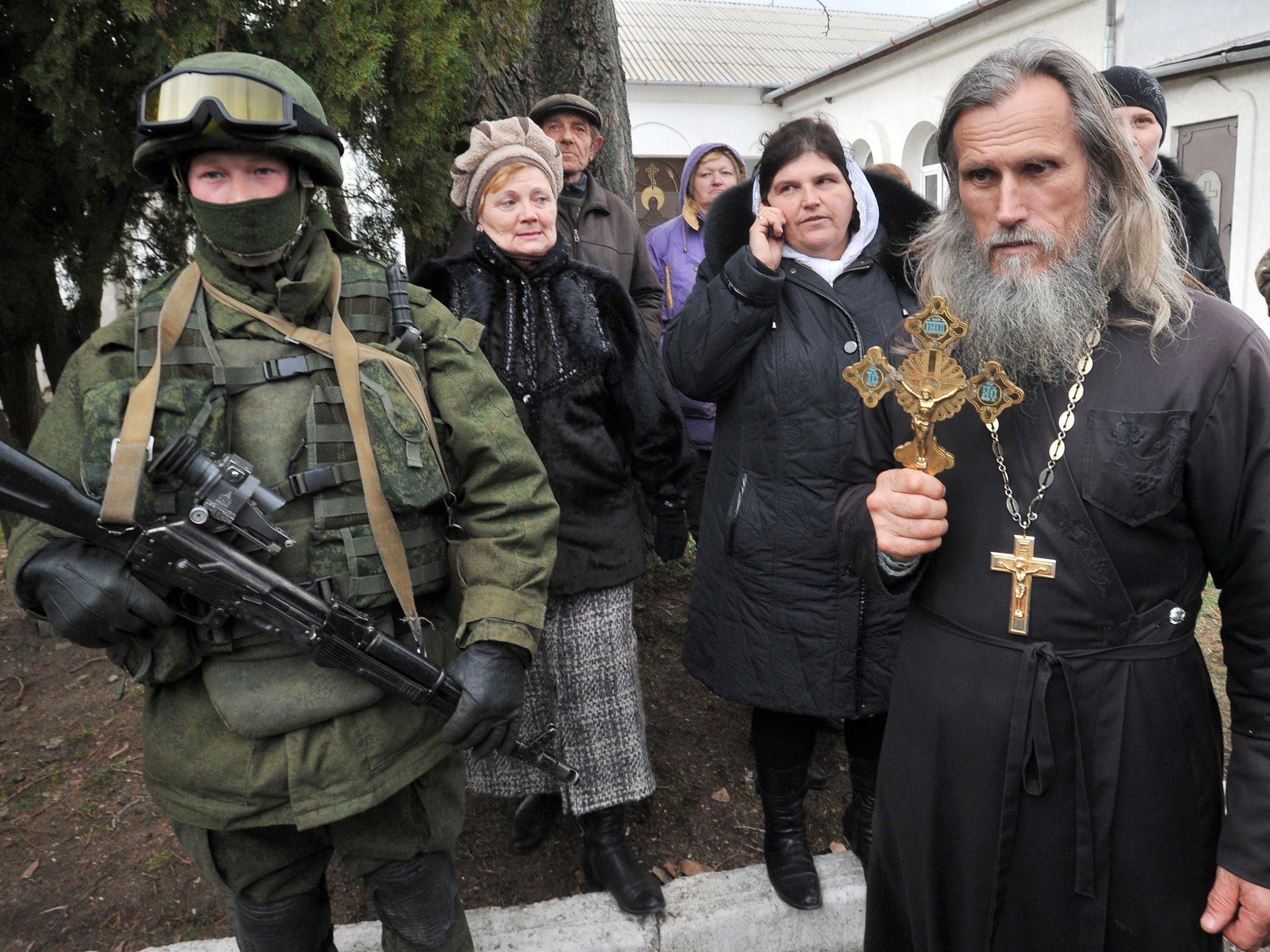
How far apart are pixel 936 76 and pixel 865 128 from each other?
6.43 feet

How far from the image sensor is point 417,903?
2.16m

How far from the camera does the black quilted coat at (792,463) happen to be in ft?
8.38

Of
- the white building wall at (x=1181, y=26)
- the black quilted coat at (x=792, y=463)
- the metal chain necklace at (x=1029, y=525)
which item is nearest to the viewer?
the metal chain necklace at (x=1029, y=525)

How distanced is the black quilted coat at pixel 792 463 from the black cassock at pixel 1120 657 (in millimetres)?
834

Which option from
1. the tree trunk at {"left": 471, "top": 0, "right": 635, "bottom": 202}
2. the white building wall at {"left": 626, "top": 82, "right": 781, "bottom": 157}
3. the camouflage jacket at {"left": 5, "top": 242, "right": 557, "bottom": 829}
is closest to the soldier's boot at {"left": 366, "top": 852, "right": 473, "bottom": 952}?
the camouflage jacket at {"left": 5, "top": 242, "right": 557, "bottom": 829}

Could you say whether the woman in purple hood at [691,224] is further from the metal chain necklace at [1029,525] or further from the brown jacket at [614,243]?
the metal chain necklace at [1029,525]

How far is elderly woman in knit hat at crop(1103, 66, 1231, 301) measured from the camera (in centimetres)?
320

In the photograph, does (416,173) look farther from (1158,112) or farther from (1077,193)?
(1158,112)

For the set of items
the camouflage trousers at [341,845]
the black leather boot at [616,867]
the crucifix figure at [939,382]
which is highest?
the crucifix figure at [939,382]

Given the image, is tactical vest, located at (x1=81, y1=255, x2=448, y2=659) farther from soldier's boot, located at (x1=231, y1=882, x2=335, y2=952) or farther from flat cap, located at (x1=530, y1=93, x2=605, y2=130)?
flat cap, located at (x1=530, y1=93, x2=605, y2=130)

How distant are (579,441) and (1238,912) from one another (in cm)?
186

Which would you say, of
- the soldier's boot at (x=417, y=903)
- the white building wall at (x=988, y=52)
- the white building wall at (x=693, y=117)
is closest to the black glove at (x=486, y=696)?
the soldier's boot at (x=417, y=903)

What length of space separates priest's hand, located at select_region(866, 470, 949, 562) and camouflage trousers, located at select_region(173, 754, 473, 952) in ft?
4.02

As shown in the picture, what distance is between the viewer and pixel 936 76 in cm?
1399
